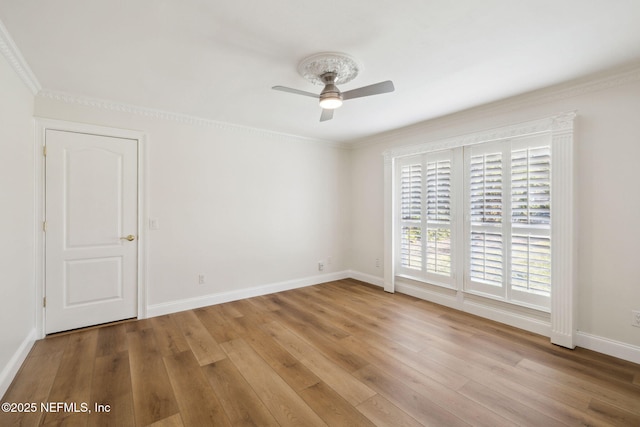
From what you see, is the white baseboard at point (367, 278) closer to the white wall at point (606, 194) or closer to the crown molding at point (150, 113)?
the white wall at point (606, 194)

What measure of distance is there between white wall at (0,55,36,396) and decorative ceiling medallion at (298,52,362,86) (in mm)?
2209

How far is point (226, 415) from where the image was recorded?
186 cm

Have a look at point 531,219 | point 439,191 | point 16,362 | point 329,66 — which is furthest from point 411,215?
point 16,362

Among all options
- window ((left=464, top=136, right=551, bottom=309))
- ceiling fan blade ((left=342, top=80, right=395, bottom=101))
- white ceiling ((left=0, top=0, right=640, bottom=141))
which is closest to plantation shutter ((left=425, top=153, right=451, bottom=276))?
window ((left=464, top=136, right=551, bottom=309))

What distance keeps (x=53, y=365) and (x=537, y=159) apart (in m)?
4.93

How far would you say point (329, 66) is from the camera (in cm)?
229

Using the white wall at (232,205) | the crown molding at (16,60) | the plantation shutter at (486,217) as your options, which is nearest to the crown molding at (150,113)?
the white wall at (232,205)

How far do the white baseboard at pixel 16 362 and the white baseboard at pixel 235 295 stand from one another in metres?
1.01

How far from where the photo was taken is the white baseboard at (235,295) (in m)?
3.57

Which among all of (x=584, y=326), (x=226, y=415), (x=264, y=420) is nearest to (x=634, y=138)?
(x=584, y=326)

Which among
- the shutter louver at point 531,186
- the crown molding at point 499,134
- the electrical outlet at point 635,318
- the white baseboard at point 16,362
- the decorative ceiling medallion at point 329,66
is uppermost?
the decorative ceiling medallion at point 329,66

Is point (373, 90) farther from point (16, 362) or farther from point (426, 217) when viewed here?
point (16, 362)

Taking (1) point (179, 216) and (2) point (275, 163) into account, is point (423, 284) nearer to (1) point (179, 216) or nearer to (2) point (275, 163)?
(2) point (275, 163)

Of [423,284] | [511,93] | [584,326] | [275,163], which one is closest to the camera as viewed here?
[584,326]
